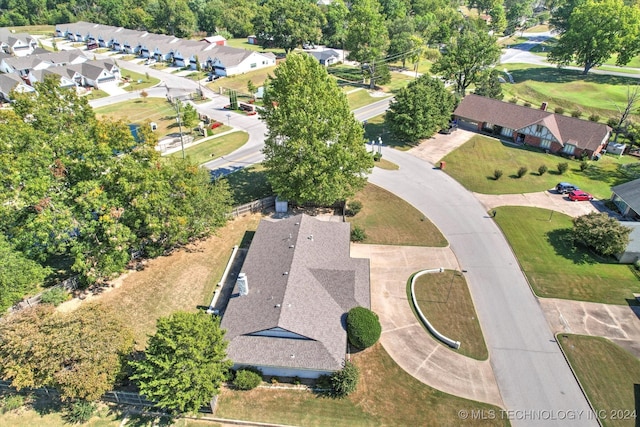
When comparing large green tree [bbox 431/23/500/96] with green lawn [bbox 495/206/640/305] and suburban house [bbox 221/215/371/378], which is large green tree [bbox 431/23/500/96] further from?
suburban house [bbox 221/215/371/378]

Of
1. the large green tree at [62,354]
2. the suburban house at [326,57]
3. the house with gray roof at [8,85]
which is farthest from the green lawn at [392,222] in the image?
the house with gray roof at [8,85]

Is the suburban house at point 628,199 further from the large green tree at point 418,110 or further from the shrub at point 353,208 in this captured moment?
the shrub at point 353,208

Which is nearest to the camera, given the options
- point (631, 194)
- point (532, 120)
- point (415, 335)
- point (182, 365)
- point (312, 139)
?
point (182, 365)

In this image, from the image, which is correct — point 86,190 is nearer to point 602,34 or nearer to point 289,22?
point 289,22

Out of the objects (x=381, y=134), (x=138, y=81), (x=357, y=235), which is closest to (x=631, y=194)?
(x=357, y=235)

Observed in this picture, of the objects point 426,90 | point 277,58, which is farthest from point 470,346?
point 277,58

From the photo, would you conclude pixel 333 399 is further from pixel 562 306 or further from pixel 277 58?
pixel 277 58

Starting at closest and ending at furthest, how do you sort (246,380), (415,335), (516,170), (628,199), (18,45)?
(246,380) < (415,335) < (628,199) < (516,170) < (18,45)

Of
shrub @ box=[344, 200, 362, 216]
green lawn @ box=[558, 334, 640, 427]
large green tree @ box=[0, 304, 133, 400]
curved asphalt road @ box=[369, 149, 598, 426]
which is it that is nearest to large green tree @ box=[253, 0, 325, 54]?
curved asphalt road @ box=[369, 149, 598, 426]
